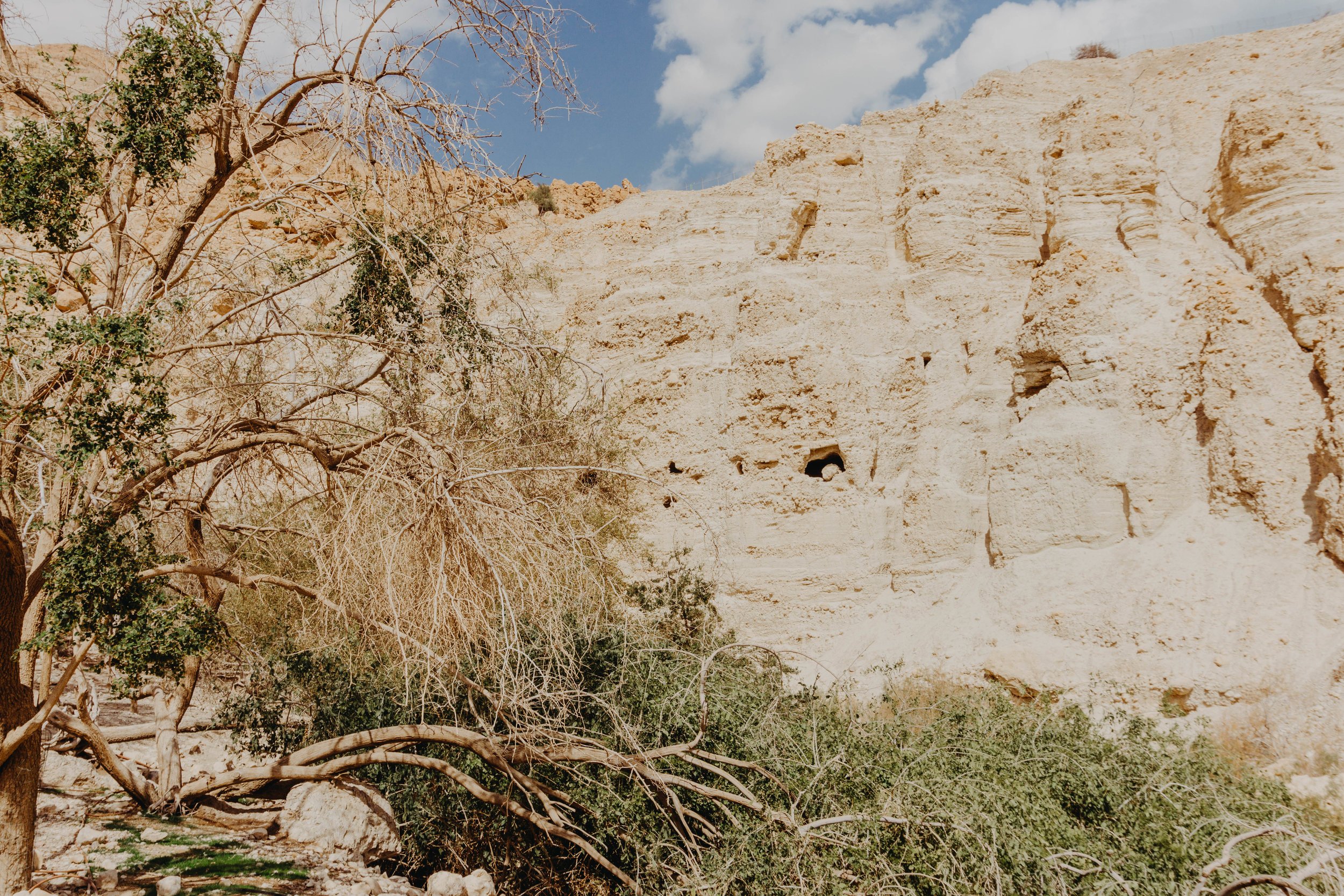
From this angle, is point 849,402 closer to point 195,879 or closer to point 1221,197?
point 1221,197

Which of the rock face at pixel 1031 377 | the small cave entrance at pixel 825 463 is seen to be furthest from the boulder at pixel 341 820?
the small cave entrance at pixel 825 463

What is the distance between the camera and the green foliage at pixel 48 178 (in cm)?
416

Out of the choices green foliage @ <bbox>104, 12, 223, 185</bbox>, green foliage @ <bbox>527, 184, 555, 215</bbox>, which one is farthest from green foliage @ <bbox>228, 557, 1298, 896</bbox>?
green foliage @ <bbox>527, 184, 555, 215</bbox>

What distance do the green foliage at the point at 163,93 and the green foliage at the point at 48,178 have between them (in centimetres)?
21

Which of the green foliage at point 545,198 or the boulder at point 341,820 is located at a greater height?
the green foliage at point 545,198

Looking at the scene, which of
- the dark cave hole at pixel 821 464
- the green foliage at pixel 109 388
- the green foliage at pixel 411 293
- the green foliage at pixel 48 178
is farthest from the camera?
the dark cave hole at pixel 821 464

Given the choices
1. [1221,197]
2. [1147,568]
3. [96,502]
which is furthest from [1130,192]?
[96,502]

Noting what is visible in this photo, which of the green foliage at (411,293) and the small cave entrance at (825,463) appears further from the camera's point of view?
the small cave entrance at (825,463)

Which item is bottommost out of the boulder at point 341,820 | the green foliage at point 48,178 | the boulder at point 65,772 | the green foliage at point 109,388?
the boulder at point 341,820

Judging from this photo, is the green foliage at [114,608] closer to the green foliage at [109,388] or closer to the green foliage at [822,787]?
the green foliage at [109,388]

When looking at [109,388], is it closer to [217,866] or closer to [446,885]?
[217,866]

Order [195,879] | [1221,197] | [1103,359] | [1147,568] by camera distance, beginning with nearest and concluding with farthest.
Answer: [195,879]
[1147,568]
[1103,359]
[1221,197]

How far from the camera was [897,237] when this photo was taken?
16016 millimetres

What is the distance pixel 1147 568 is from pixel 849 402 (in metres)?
5.35
